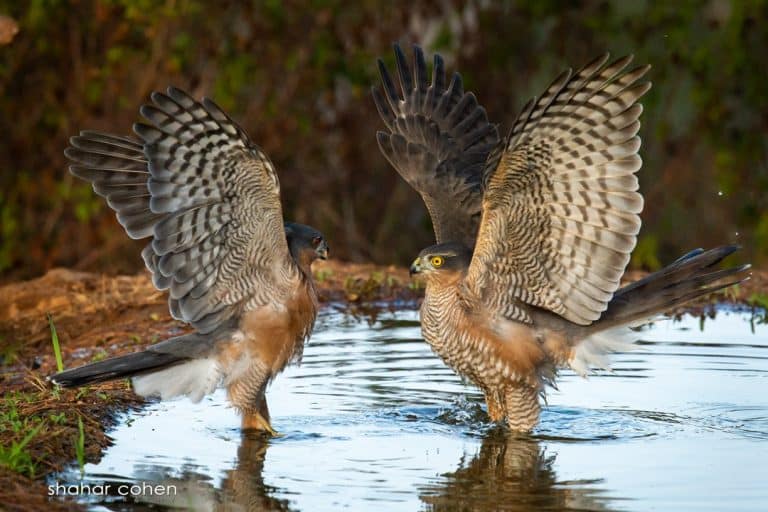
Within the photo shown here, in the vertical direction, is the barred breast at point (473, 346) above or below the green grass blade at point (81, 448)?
above

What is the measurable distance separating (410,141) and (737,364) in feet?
7.66

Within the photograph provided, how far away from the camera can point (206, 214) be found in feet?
19.2

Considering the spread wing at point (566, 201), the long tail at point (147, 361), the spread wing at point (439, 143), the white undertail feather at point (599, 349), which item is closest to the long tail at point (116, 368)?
the long tail at point (147, 361)

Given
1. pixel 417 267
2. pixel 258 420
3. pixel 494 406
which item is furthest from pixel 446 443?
pixel 417 267

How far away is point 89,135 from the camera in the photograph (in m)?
6.43

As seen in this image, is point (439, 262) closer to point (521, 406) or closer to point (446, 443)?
point (521, 406)

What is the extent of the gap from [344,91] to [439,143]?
18.9ft

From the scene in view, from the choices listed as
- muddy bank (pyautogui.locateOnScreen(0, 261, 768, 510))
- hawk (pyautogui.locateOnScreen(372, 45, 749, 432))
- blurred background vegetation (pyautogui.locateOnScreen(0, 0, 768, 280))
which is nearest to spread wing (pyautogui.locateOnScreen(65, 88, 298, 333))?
muddy bank (pyautogui.locateOnScreen(0, 261, 768, 510))

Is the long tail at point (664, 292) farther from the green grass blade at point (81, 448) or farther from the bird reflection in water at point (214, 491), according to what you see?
the green grass blade at point (81, 448)

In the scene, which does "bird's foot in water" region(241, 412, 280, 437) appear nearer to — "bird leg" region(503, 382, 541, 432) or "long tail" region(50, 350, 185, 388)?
"long tail" region(50, 350, 185, 388)

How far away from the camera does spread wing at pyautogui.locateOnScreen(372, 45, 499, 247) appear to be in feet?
23.6

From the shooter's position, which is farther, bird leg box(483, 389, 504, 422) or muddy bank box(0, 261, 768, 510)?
bird leg box(483, 389, 504, 422)

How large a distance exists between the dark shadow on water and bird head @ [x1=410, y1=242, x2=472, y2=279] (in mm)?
1096

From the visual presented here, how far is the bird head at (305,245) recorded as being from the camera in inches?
246
